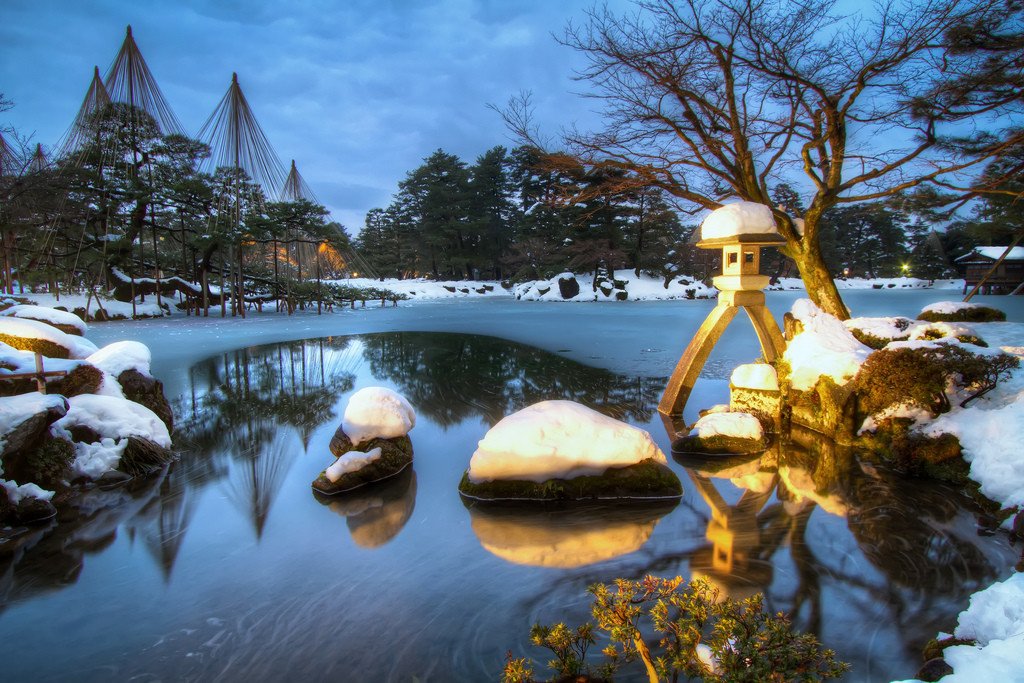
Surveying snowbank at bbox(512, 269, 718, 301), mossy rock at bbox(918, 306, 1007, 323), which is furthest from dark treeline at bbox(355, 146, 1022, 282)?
mossy rock at bbox(918, 306, 1007, 323)

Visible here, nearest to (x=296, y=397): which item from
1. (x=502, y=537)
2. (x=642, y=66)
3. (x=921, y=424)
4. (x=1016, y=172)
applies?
(x=502, y=537)

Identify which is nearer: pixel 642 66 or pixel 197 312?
pixel 642 66

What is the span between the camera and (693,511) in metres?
4.62

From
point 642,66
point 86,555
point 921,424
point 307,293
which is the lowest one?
point 86,555

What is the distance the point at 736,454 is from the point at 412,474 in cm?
372

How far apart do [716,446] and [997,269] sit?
63.8ft

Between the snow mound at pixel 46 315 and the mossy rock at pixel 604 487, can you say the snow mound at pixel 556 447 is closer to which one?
the mossy rock at pixel 604 487

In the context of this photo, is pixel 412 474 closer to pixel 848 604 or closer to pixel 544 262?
pixel 848 604

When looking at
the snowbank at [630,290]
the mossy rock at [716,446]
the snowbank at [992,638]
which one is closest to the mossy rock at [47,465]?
the mossy rock at [716,446]

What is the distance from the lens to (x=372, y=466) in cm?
544

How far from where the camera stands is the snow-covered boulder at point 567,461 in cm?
484

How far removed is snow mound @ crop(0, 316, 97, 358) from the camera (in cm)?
659

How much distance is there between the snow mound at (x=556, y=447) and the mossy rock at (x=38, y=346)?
19.5ft

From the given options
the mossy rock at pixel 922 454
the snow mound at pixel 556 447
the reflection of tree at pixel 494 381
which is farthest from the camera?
the reflection of tree at pixel 494 381
